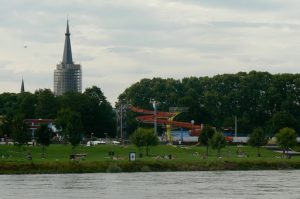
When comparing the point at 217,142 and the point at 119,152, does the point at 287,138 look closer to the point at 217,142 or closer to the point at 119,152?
the point at 217,142

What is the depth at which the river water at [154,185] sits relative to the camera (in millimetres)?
65125

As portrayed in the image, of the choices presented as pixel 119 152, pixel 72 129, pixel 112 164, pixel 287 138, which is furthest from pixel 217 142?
pixel 112 164

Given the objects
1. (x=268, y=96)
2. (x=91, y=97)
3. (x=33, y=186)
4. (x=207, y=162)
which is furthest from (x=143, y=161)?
(x=268, y=96)

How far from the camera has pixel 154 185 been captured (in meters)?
74.3

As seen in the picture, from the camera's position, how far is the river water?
65.1 m

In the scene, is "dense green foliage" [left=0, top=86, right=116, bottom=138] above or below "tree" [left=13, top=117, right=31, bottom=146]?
above

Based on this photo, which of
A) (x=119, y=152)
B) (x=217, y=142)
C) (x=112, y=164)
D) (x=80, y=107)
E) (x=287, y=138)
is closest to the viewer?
(x=112, y=164)

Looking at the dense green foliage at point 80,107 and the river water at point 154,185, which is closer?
the river water at point 154,185

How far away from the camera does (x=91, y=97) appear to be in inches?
7283

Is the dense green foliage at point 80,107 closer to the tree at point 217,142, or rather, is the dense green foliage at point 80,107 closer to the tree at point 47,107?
the tree at point 47,107

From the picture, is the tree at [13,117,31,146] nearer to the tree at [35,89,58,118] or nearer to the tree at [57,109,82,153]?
the tree at [57,109,82,153]

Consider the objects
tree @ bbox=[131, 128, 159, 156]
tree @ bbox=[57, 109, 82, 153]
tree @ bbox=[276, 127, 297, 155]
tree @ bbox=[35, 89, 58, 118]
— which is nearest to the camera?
tree @ bbox=[57, 109, 82, 153]

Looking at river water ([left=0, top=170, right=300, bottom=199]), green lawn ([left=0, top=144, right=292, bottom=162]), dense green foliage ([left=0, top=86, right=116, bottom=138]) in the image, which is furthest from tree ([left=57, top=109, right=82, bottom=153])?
dense green foliage ([left=0, top=86, right=116, bottom=138])

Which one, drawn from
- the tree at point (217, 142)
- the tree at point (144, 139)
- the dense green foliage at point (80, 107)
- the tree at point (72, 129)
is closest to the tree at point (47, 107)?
the dense green foliage at point (80, 107)
